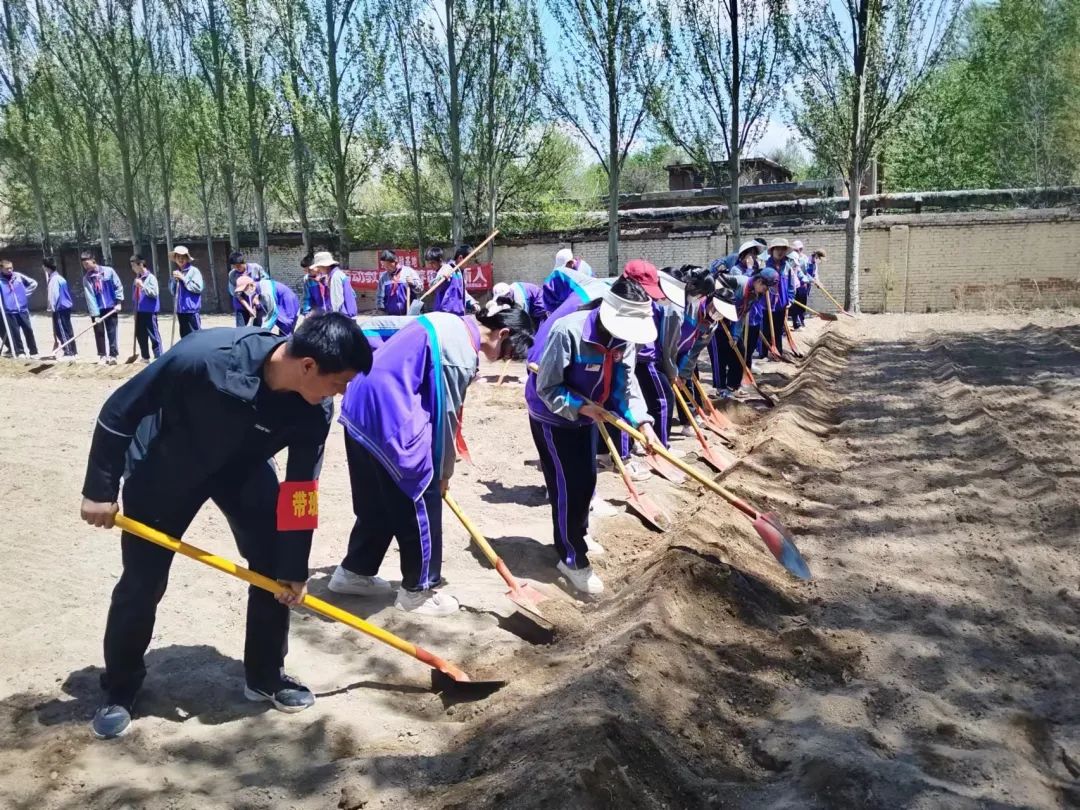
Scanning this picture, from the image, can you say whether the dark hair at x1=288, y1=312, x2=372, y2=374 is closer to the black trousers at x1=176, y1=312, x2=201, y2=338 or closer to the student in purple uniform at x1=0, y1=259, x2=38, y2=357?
the black trousers at x1=176, y1=312, x2=201, y2=338

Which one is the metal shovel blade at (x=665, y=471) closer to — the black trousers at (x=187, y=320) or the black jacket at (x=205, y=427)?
the black jacket at (x=205, y=427)

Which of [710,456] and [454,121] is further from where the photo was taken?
[454,121]

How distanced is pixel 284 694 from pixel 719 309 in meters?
5.73

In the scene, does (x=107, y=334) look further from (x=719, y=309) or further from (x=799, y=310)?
(x=799, y=310)

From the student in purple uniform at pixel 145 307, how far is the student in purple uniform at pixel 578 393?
32.3 feet

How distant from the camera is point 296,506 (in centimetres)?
306

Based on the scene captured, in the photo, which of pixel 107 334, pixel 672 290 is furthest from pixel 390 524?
pixel 107 334

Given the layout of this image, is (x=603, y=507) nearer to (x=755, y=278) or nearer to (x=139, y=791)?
(x=139, y=791)

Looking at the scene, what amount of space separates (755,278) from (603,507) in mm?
5364

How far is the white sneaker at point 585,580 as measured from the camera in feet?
15.5

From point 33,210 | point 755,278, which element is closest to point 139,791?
point 755,278

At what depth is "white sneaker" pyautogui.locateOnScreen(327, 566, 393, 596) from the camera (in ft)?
14.5

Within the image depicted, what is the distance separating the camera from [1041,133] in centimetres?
2905

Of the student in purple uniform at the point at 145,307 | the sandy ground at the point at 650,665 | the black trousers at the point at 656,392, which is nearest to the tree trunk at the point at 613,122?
the student in purple uniform at the point at 145,307
